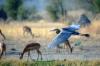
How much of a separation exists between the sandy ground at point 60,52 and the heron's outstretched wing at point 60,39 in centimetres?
11

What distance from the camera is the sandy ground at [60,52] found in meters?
8.46

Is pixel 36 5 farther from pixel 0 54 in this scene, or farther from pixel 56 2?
pixel 0 54

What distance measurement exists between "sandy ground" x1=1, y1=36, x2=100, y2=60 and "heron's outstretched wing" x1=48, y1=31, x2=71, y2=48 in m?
0.11

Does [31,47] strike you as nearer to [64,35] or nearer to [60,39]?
[60,39]

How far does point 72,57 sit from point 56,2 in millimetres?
1149

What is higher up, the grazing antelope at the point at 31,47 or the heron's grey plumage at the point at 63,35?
the heron's grey plumage at the point at 63,35

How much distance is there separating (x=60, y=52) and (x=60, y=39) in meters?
0.26

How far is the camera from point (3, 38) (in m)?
8.55

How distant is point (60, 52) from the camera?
8.47 meters

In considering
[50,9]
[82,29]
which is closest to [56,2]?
[50,9]

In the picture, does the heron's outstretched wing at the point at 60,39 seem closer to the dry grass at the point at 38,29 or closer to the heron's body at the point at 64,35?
the heron's body at the point at 64,35

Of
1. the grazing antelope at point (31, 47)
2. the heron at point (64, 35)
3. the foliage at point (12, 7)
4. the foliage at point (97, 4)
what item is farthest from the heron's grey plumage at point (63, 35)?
the foliage at point (12, 7)

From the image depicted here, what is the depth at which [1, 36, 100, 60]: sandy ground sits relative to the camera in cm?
846

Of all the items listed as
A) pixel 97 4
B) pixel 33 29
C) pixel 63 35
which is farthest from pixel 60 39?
pixel 97 4
